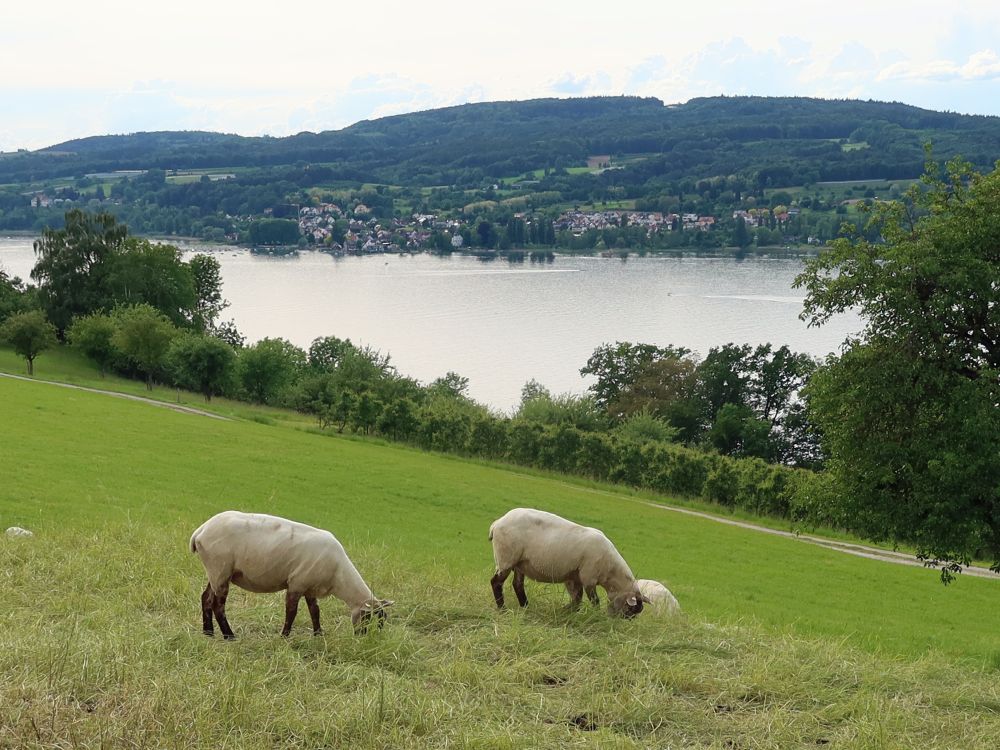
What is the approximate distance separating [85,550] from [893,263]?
13167 millimetres

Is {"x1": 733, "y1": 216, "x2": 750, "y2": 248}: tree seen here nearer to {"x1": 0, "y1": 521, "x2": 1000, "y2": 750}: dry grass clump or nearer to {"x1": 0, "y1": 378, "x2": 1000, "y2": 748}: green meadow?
{"x1": 0, "y1": 378, "x2": 1000, "y2": 748}: green meadow

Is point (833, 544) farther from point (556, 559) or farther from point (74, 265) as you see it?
point (74, 265)

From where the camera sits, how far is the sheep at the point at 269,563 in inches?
354

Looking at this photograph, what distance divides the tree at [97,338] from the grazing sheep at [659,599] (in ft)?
183

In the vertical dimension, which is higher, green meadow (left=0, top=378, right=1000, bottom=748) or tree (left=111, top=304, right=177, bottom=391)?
green meadow (left=0, top=378, right=1000, bottom=748)

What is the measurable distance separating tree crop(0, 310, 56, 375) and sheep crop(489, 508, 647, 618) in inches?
2035

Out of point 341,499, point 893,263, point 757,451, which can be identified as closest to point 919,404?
point 893,263

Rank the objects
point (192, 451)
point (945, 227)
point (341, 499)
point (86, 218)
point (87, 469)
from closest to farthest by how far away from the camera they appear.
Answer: point (945, 227) → point (87, 469) → point (341, 499) → point (192, 451) → point (86, 218)

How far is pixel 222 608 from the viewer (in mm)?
9055

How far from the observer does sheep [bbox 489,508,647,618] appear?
1080 centimetres

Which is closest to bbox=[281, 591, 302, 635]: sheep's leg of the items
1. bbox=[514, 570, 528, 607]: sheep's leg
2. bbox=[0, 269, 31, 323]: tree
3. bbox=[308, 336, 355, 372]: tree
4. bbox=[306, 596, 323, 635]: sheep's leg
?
bbox=[306, 596, 323, 635]: sheep's leg

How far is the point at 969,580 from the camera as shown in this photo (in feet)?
86.4

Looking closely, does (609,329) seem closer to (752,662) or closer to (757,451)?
(757,451)

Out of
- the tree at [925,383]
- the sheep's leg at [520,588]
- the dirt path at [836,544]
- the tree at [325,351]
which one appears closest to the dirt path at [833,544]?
the dirt path at [836,544]
